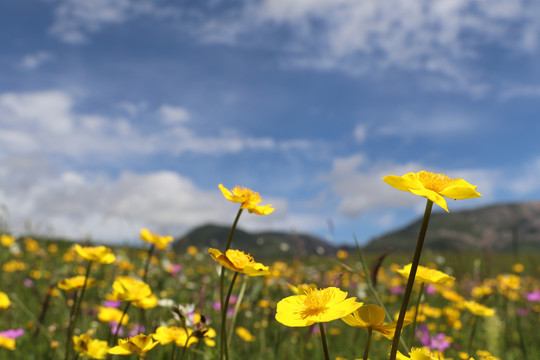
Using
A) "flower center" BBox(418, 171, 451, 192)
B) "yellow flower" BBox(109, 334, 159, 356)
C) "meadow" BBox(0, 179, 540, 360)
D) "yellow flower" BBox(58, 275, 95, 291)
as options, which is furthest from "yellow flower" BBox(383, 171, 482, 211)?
"yellow flower" BBox(58, 275, 95, 291)

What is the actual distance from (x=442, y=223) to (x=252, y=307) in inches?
8216

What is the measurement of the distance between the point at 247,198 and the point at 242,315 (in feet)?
8.87

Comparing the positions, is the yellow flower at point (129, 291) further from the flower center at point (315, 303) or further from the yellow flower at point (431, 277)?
the yellow flower at point (431, 277)

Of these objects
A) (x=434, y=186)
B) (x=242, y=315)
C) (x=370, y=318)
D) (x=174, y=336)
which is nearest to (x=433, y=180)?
(x=434, y=186)

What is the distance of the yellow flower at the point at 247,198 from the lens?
1.59 meters

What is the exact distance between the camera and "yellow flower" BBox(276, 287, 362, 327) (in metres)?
1.12

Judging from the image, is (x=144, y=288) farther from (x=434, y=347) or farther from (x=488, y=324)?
(x=488, y=324)

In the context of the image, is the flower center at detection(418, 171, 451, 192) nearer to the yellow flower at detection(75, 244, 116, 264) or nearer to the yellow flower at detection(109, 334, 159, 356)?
the yellow flower at detection(109, 334, 159, 356)

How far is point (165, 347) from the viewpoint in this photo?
10.6ft

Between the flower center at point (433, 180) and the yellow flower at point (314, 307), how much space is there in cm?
37

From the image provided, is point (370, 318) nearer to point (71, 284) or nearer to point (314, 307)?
point (314, 307)

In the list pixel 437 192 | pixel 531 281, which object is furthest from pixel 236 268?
pixel 531 281

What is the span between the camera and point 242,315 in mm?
4016

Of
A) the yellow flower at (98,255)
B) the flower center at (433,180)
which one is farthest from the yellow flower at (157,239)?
the flower center at (433,180)
